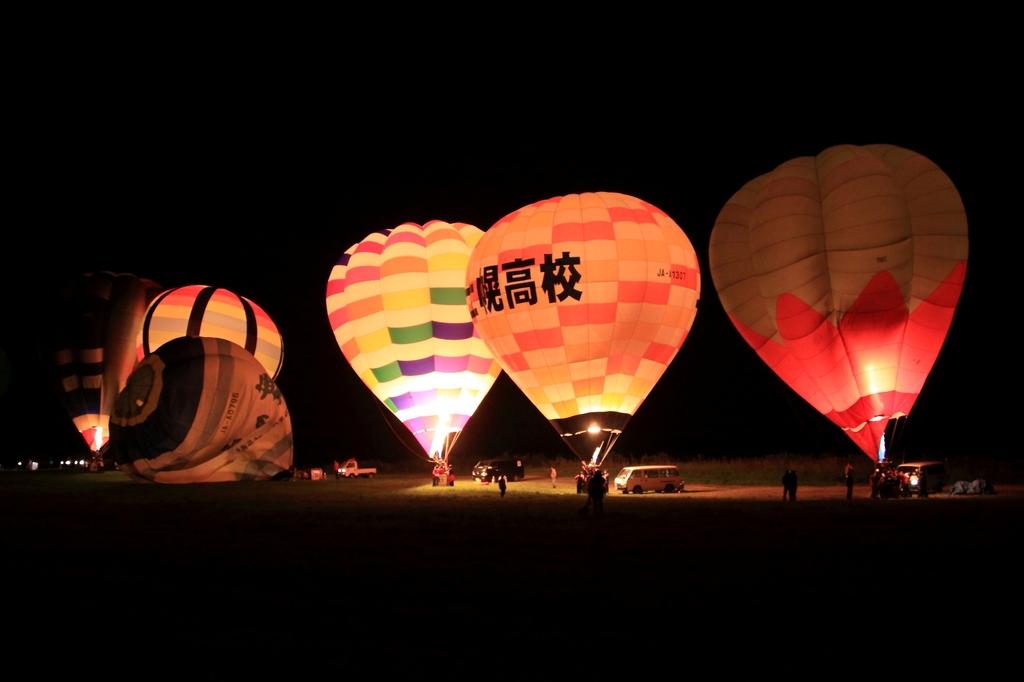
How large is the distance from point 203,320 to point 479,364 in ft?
36.3

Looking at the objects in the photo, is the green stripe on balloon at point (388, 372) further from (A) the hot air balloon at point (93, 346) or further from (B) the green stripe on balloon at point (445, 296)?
(A) the hot air balloon at point (93, 346)

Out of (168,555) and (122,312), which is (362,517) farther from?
(122,312)

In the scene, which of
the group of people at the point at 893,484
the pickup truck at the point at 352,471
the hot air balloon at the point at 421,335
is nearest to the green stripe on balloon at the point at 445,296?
the hot air balloon at the point at 421,335

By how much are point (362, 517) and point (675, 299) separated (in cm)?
1048

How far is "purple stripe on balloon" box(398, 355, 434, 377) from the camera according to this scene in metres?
25.8

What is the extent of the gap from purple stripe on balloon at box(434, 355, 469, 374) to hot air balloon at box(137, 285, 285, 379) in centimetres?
904

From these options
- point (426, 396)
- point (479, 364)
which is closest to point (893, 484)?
point (479, 364)

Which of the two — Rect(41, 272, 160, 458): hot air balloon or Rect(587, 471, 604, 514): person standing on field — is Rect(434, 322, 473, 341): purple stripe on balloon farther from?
Rect(41, 272, 160, 458): hot air balloon

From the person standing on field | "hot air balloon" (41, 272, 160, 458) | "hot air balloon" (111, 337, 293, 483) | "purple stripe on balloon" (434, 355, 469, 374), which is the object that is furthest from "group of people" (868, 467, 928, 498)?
"hot air balloon" (41, 272, 160, 458)

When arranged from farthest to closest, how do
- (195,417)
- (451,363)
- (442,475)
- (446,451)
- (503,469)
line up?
(503,469)
(446,451)
(451,363)
(442,475)
(195,417)

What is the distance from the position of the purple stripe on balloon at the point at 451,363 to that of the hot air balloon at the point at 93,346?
14.3 m

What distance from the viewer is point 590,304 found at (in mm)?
20516

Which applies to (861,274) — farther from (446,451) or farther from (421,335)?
(446,451)

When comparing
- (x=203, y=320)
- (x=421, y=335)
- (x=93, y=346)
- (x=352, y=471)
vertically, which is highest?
(x=203, y=320)
